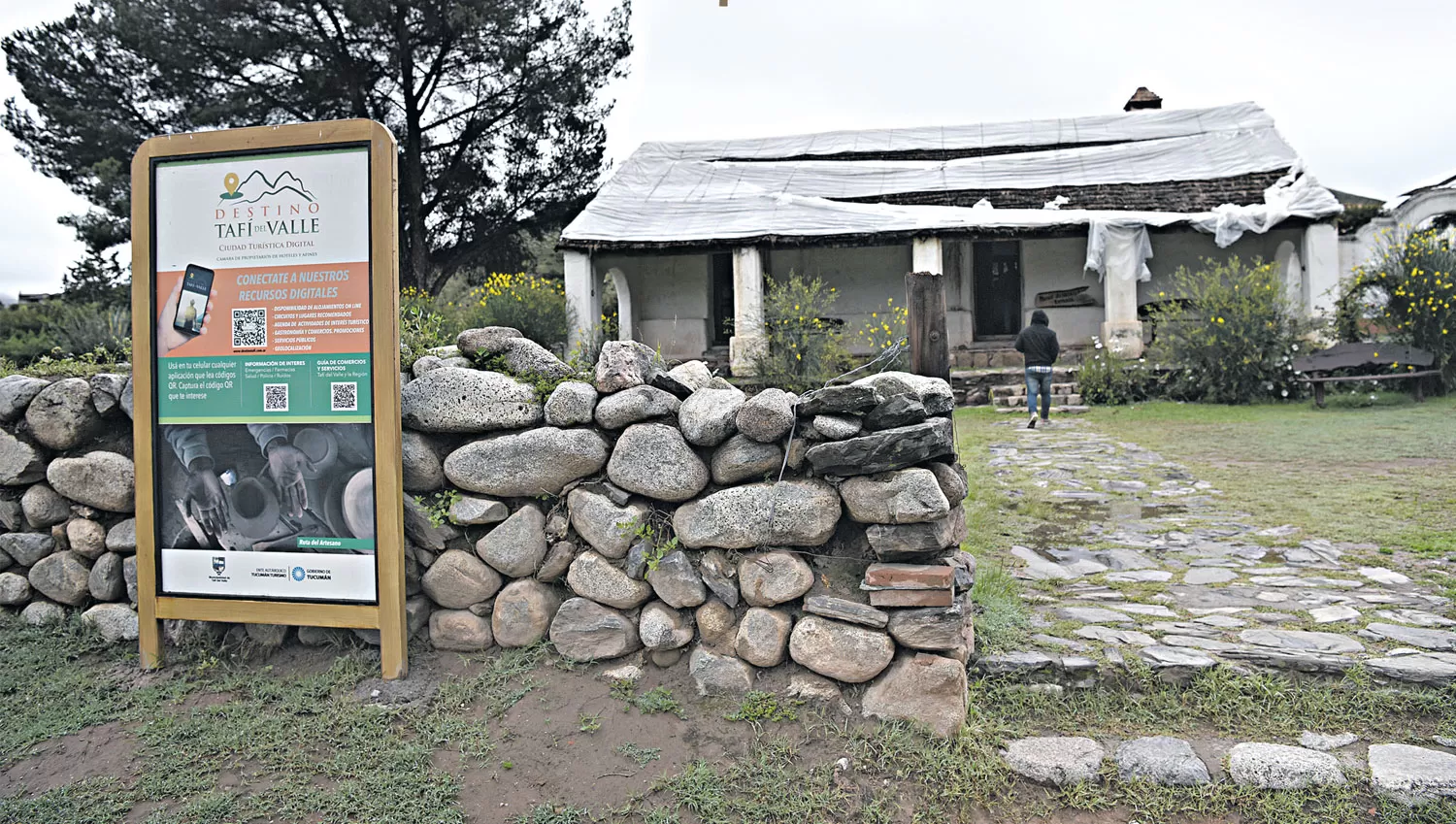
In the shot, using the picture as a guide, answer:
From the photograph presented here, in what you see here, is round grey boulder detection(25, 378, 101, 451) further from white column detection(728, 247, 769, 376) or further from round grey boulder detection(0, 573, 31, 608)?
white column detection(728, 247, 769, 376)

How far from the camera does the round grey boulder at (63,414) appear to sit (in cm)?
385

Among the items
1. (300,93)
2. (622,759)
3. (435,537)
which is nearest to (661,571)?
(622,759)

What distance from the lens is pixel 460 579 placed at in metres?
3.53

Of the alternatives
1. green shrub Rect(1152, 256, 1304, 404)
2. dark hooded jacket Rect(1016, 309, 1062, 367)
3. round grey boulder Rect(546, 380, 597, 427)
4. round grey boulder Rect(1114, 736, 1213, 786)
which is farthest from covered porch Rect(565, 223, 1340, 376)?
round grey boulder Rect(1114, 736, 1213, 786)

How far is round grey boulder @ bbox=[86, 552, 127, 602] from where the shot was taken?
12.6ft

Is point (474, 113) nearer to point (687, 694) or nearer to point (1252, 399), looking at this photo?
point (1252, 399)

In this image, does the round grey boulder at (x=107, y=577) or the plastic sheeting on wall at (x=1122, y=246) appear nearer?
the round grey boulder at (x=107, y=577)

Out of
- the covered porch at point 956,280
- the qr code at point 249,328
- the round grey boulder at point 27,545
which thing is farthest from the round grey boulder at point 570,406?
the covered porch at point 956,280

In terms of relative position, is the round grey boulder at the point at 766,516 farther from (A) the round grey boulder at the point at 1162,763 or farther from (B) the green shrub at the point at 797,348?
(B) the green shrub at the point at 797,348

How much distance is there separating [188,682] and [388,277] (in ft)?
5.62

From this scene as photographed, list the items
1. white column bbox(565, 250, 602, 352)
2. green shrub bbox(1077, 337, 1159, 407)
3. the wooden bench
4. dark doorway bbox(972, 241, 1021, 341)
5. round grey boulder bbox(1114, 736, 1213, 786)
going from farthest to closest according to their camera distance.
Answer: dark doorway bbox(972, 241, 1021, 341), white column bbox(565, 250, 602, 352), green shrub bbox(1077, 337, 1159, 407), the wooden bench, round grey boulder bbox(1114, 736, 1213, 786)

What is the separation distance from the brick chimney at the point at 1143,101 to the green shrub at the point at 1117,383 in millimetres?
10642

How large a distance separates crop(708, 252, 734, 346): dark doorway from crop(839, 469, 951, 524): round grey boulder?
13339mm

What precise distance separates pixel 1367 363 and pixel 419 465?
11.5 m
